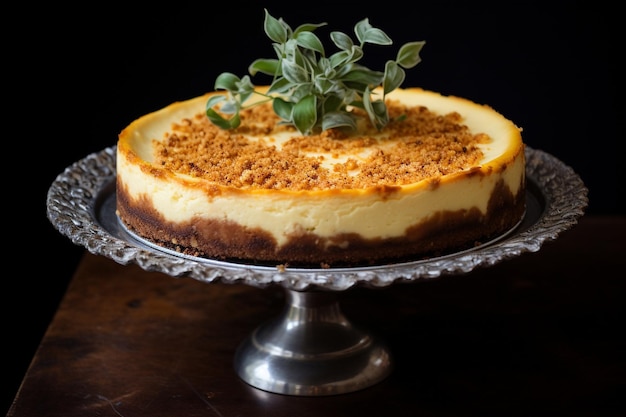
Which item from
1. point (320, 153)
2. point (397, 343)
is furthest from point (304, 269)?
point (397, 343)

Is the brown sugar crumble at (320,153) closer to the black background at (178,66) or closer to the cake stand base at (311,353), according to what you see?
the cake stand base at (311,353)

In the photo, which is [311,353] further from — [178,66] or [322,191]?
[178,66]

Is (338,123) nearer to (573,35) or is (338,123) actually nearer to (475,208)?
(475,208)

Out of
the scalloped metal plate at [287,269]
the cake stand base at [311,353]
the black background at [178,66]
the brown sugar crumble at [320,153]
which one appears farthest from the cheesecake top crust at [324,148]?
the black background at [178,66]

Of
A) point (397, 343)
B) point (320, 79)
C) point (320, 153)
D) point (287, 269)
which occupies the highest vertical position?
point (320, 79)

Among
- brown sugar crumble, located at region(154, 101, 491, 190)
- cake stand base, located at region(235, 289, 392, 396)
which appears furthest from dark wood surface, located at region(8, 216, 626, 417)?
brown sugar crumble, located at region(154, 101, 491, 190)

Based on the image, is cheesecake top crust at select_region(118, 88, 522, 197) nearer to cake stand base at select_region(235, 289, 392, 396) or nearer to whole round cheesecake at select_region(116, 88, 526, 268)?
whole round cheesecake at select_region(116, 88, 526, 268)
